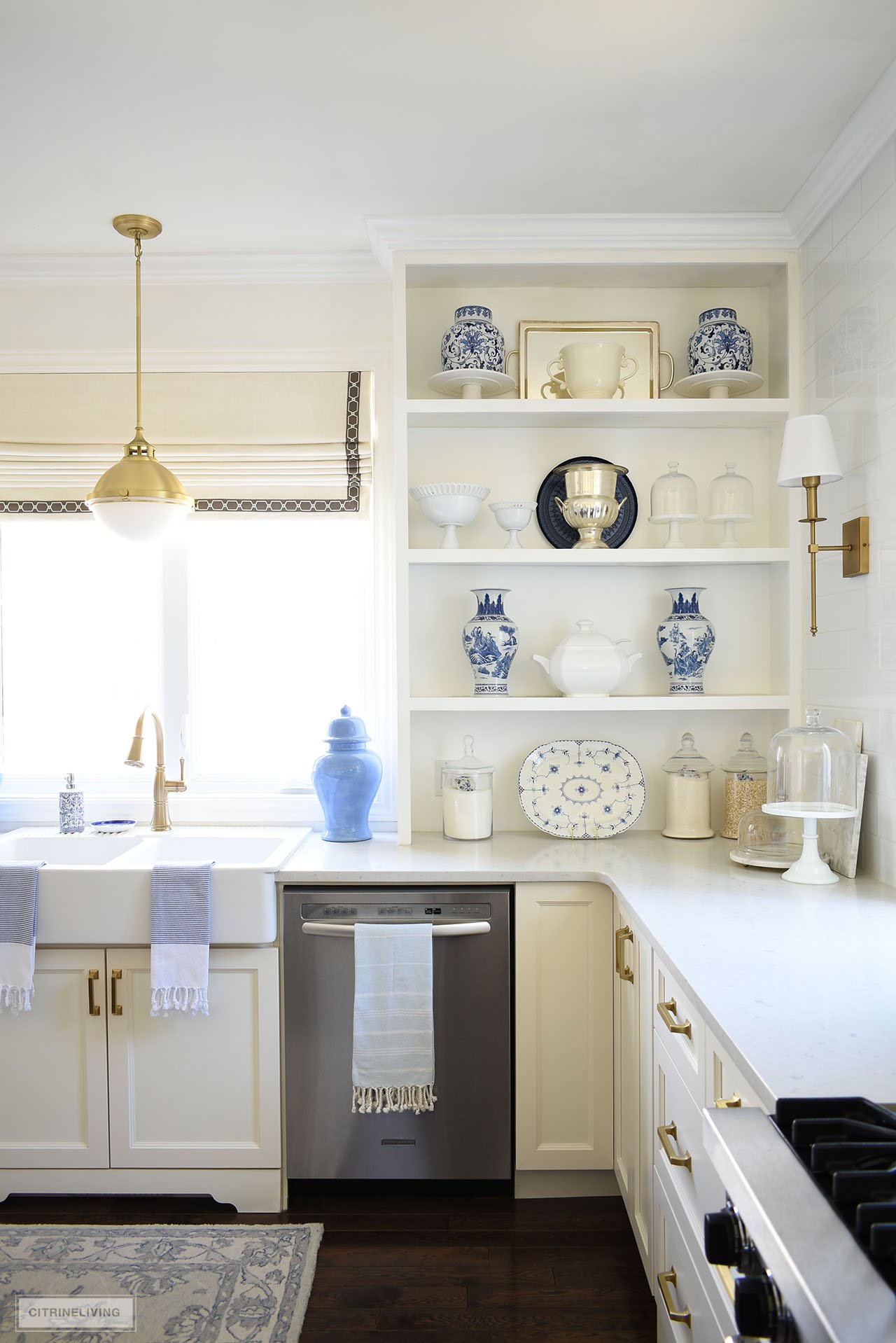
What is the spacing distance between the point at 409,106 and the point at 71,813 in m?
2.11

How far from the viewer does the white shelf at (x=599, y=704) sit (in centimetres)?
269

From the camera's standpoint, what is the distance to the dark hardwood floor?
198cm

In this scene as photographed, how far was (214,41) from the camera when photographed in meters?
1.88

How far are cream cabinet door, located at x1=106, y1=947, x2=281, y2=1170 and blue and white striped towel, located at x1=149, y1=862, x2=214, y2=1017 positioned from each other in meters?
0.07

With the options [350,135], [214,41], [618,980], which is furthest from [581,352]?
[618,980]

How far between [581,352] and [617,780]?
3.98 feet

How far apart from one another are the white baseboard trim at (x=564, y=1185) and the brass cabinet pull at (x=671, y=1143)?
2.47 ft

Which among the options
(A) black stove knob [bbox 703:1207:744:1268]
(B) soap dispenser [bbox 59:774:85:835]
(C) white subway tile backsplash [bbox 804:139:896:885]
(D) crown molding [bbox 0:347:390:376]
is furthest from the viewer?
(D) crown molding [bbox 0:347:390:376]

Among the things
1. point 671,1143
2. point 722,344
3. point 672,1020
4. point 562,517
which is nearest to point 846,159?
point 722,344

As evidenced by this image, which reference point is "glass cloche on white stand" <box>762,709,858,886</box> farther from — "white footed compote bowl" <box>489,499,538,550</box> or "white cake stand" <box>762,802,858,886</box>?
"white footed compote bowl" <box>489,499,538,550</box>

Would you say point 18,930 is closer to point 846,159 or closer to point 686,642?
point 686,642

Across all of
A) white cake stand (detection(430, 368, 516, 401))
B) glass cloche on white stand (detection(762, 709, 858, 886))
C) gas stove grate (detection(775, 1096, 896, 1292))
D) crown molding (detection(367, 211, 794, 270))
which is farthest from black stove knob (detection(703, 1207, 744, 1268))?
crown molding (detection(367, 211, 794, 270))

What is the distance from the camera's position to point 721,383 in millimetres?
2744

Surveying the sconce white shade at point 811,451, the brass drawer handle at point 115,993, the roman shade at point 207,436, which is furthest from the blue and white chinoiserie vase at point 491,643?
the brass drawer handle at point 115,993
